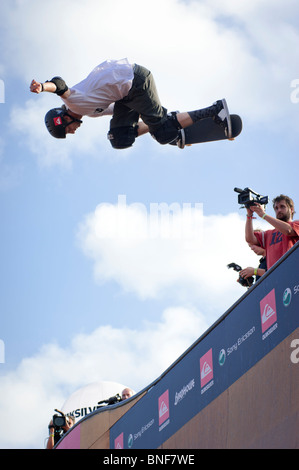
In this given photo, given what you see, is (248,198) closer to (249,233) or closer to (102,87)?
(249,233)

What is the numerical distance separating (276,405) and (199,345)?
2.11 metres

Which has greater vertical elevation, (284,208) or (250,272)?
(284,208)

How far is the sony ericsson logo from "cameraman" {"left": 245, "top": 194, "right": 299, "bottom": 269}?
136 cm

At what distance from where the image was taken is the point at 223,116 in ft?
30.4

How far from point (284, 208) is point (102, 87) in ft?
8.97

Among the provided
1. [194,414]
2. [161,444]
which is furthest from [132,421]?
[194,414]

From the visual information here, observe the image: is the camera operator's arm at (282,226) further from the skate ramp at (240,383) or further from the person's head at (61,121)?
the person's head at (61,121)

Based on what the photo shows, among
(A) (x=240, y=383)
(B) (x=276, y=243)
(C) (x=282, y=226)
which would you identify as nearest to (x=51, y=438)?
(A) (x=240, y=383)

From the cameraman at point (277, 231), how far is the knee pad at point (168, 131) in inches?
52.5

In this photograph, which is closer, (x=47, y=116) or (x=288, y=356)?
(x=288, y=356)

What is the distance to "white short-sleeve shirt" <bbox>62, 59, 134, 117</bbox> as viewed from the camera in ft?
28.4

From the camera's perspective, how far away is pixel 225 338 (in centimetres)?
893
